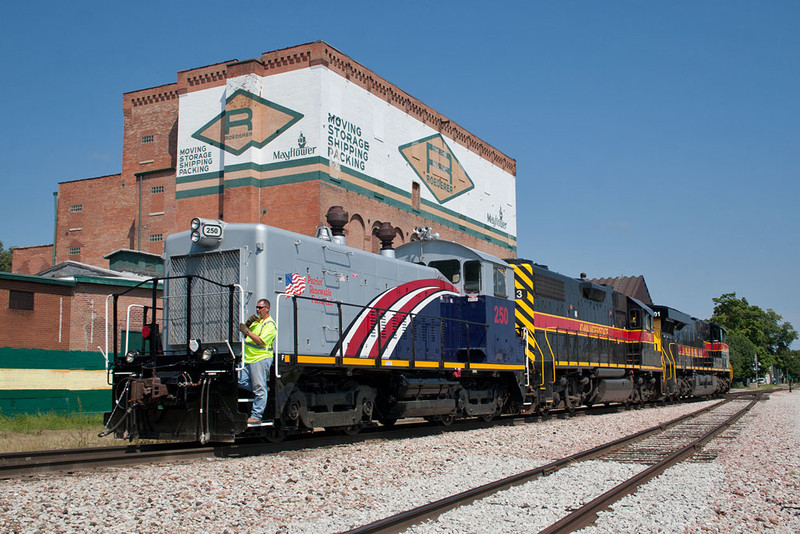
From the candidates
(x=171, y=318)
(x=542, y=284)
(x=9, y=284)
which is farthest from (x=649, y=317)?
(x=9, y=284)

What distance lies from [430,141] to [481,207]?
7284mm

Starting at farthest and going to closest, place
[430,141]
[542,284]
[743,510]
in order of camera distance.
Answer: [430,141]
[542,284]
[743,510]

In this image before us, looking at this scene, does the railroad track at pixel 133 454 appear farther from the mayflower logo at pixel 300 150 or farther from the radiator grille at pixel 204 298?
the mayflower logo at pixel 300 150

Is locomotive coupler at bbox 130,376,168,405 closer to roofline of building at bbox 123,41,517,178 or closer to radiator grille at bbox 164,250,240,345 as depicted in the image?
radiator grille at bbox 164,250,240,345

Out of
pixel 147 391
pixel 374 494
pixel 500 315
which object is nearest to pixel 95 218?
pixel 500 315

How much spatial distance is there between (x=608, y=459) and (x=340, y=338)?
3.91m

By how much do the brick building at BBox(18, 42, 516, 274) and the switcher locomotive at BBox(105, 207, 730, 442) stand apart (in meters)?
17.4

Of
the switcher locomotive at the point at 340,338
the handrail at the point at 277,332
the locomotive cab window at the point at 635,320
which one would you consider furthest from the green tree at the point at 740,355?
the handrail at the point at 277,332

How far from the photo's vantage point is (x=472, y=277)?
1308cm

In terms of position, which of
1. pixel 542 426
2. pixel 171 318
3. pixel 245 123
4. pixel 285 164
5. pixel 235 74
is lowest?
pixel 542 426

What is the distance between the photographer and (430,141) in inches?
1544

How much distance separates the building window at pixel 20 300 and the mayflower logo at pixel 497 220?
30450 millimetres

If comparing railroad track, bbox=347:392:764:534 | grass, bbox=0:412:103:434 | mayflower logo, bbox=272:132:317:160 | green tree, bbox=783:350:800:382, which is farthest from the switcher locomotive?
green tree, bbox=783:350:800:382

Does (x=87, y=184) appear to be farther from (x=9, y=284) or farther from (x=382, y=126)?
(x=9, y=284)
